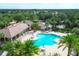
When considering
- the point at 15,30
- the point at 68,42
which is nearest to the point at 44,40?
the point at 68,42

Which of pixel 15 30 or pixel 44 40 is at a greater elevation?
pixel 15 30

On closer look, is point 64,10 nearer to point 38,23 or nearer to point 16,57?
point 38,23

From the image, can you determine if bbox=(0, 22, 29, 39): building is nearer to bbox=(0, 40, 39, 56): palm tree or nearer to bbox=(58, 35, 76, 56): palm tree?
bbox=(0, 40, 39, 56): palm tree

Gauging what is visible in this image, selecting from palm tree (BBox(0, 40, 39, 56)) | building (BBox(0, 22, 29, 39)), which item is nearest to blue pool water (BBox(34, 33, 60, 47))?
palm tree (BBox(0, 40, 39, 56))

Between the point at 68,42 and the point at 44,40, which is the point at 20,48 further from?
the point at 68,42

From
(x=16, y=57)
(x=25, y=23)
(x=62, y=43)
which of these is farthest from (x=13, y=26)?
(x=62, y=43)

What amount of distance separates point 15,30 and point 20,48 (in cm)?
33

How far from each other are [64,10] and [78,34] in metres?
0.50

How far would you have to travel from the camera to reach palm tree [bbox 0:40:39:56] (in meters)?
4.41

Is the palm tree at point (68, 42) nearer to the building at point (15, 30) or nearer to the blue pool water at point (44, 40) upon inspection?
the blue pool water at point (44, 40)

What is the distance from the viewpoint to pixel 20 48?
14.5 feet

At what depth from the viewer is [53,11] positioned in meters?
4.51

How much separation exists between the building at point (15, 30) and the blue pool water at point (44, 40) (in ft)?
0.94

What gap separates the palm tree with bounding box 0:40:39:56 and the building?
13 centimetres
